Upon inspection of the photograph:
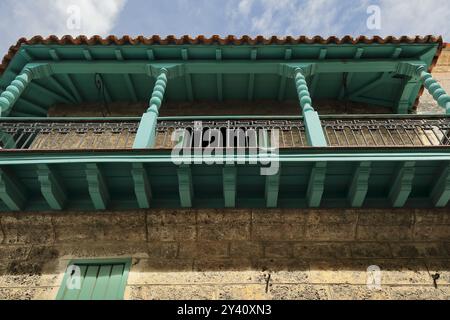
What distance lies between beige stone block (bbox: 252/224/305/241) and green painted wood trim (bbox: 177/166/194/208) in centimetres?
107

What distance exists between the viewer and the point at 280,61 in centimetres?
818

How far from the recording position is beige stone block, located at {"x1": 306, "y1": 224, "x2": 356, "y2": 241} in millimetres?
5887

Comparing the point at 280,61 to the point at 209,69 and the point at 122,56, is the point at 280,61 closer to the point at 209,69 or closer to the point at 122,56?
the point at 209,69

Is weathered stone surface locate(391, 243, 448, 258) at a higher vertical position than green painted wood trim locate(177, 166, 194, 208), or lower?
lower

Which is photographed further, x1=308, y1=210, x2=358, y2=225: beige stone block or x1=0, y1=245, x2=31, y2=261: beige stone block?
Result: x1=308, y1=210, x2=358, y2=225: beige stone block

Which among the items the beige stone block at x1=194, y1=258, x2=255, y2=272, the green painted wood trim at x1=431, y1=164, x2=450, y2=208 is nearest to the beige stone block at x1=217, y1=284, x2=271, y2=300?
the beige stone block at x1=194, y1=258, x2=255, y2=272

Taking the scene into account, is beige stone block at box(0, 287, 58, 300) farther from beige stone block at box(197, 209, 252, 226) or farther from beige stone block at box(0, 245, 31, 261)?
beige stone block at box(197, 209, 252, 226)

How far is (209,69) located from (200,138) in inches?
100

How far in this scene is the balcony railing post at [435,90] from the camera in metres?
6.72

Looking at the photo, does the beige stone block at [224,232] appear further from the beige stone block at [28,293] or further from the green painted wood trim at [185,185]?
the beige stone block at [28,293]

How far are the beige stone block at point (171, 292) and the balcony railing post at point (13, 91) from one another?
3.92 meters
